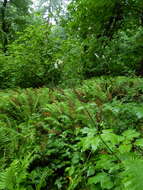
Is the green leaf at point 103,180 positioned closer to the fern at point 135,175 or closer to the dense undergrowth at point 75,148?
the dense undergrowth at point 75,148

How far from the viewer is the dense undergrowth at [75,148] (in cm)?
97

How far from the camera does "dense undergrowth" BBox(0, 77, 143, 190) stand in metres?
0.97

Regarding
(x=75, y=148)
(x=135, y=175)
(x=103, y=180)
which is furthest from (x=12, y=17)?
(x=135, y=175)

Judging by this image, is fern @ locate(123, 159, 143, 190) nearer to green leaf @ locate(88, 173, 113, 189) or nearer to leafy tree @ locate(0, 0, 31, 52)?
green leaf @ locate(88, 173, 113, 189)

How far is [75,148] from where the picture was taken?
5.25 feet

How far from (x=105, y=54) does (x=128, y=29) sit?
39.2 inches

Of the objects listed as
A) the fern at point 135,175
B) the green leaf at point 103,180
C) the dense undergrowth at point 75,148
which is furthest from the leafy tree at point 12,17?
the fern at point 135,175

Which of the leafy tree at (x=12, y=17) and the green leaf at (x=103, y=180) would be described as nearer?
the green leaf at (x=103, y=180)

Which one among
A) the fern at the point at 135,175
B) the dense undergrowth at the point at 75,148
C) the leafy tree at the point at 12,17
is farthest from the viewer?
the leafy tree at the point at 12,17

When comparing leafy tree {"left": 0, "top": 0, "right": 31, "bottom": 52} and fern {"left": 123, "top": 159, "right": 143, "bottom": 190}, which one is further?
leafy tree {"left": 0, "top": 0, "right": 31, "bottom": 52}

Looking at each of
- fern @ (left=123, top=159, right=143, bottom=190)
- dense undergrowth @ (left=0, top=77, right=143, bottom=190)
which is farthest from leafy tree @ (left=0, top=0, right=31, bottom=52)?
fern @ (left=123, top=159, right=143, bottom=190)

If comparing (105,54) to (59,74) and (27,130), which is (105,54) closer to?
(59,74)

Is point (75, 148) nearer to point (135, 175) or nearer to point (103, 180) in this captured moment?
point (103, 180)

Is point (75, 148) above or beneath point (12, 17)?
beneath
